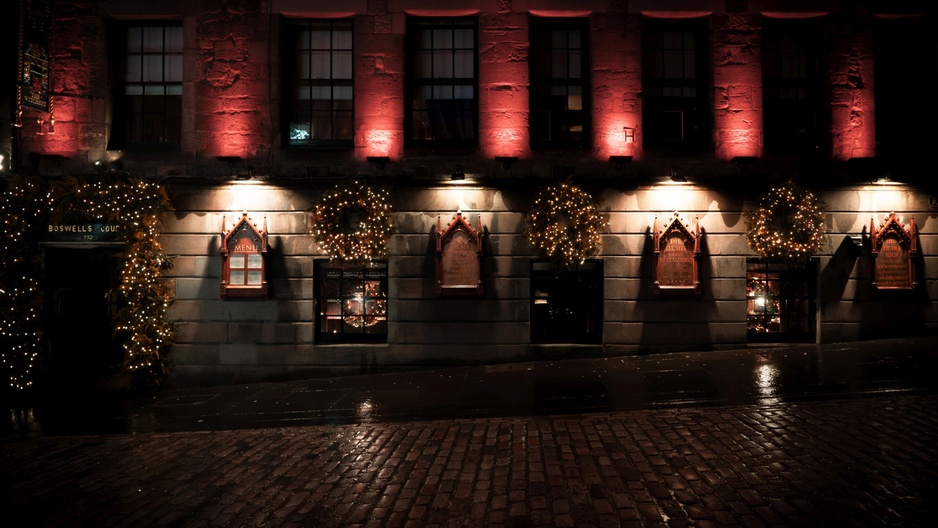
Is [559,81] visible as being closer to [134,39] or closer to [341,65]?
[341,65]

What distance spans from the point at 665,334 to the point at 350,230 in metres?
7.32

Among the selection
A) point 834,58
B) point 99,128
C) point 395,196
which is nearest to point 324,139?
point 395,196

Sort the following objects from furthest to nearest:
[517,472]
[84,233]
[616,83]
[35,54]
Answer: [616,83] < [84,233] < [35,54] < [517,472]

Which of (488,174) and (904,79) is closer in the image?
(488,174)

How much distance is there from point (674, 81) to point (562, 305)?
583 cm

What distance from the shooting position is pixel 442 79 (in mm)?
13047

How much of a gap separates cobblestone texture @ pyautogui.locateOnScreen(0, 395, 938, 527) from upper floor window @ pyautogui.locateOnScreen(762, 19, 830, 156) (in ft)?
22.7

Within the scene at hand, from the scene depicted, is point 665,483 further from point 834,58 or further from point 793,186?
point 834,58

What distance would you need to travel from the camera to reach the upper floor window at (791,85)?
13.1m

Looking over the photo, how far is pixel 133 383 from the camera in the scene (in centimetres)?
1182

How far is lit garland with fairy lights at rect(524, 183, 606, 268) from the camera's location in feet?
38.6

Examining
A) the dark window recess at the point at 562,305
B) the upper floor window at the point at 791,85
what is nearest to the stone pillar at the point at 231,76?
the dark window recess at the point at 562,305

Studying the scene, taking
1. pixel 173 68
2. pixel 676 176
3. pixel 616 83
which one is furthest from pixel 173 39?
pixel 676 176

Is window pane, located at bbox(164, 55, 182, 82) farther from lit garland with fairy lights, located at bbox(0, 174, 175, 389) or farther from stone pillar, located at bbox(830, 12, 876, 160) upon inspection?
stone pillar, located at bbox(830, 12, 876, 160)
